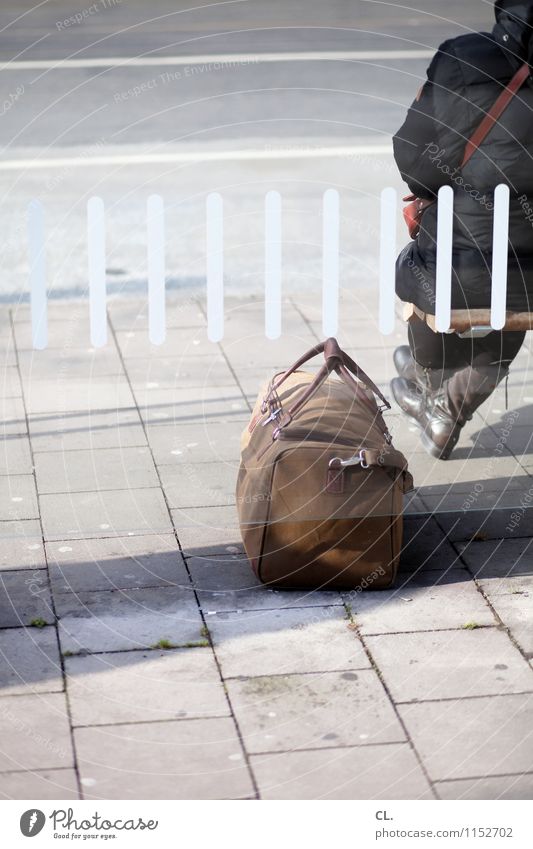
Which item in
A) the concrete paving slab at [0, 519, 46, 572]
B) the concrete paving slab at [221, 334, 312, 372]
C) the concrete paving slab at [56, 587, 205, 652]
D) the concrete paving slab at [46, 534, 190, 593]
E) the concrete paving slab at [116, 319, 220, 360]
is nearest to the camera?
the concrete paving slab at [56, 587, 205, 652]

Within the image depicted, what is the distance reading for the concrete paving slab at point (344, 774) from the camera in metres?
2.95

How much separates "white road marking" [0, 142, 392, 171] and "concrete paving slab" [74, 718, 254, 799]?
652 cm

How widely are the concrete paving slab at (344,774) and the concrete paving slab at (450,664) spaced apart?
278 mm

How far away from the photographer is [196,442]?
16.5 feet

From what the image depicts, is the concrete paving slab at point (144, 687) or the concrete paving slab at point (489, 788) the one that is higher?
the concrete paving slab at point (489, 788)

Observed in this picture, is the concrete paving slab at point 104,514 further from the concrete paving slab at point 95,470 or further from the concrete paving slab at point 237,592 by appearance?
the concrete paving slab at point 237,592

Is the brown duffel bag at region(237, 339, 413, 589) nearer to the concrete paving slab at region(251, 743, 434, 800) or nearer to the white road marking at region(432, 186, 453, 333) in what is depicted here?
the white road marking at region(432, 186, 453, 333)

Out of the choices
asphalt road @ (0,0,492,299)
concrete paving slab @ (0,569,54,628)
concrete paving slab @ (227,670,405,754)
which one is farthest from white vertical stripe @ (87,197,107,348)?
asphalt road @ (0,0,492,299)

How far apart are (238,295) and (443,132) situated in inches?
111

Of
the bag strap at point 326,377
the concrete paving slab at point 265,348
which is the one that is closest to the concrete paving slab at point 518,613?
the bag strap at point 326,377

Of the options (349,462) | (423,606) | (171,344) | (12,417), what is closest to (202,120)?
(171,344)

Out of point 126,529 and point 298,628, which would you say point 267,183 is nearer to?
point 126,529

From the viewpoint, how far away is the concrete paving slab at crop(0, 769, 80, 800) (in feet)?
9.64

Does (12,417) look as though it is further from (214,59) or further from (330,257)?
(214,59)
